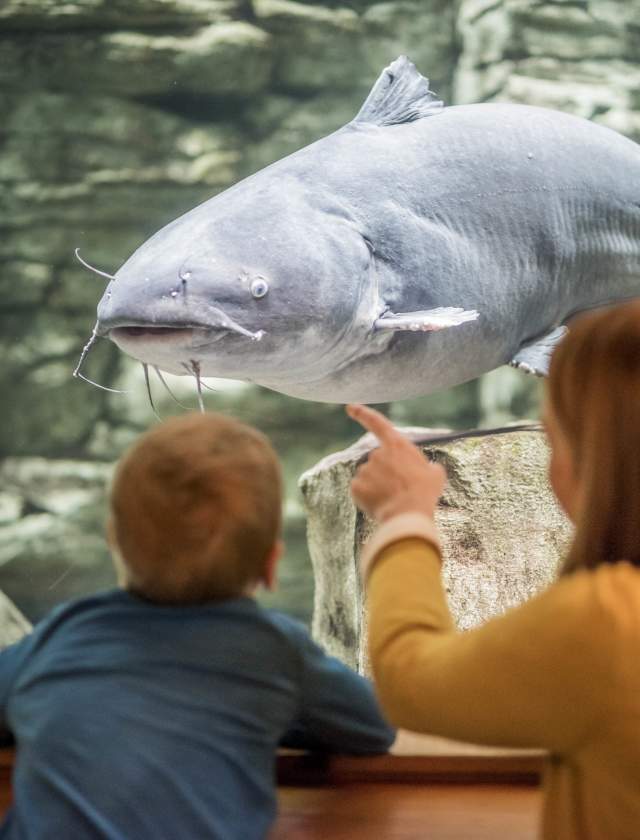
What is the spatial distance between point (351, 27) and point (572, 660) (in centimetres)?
484

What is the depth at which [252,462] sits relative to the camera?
0.96 meters

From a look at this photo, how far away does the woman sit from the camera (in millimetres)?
757

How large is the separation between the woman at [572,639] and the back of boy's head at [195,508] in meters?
0.15

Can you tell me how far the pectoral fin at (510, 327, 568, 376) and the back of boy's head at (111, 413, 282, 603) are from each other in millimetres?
1731

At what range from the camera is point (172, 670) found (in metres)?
0.94

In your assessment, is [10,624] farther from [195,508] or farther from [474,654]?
[474,654]

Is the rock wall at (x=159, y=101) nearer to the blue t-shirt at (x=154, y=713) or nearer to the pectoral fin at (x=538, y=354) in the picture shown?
the pectoral fin at (x=538, y=354)

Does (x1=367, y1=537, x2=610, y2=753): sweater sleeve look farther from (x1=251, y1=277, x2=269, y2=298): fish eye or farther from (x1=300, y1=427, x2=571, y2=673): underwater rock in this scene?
(x1=300, y1=427, x2=571, y2=673): underwater rock

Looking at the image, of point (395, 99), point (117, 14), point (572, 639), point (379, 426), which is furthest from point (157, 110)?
point (572, 639)

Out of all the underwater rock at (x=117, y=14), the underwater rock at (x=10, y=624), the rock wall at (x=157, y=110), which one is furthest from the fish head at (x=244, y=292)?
the underwater rock at (x=117, y=14)

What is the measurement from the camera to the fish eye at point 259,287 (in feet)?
6.69

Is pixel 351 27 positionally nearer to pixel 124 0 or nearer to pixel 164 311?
pixel 124 0

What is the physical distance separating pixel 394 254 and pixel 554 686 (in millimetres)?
1745

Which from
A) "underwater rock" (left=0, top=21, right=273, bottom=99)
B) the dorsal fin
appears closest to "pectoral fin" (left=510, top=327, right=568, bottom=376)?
the dorsal fin
